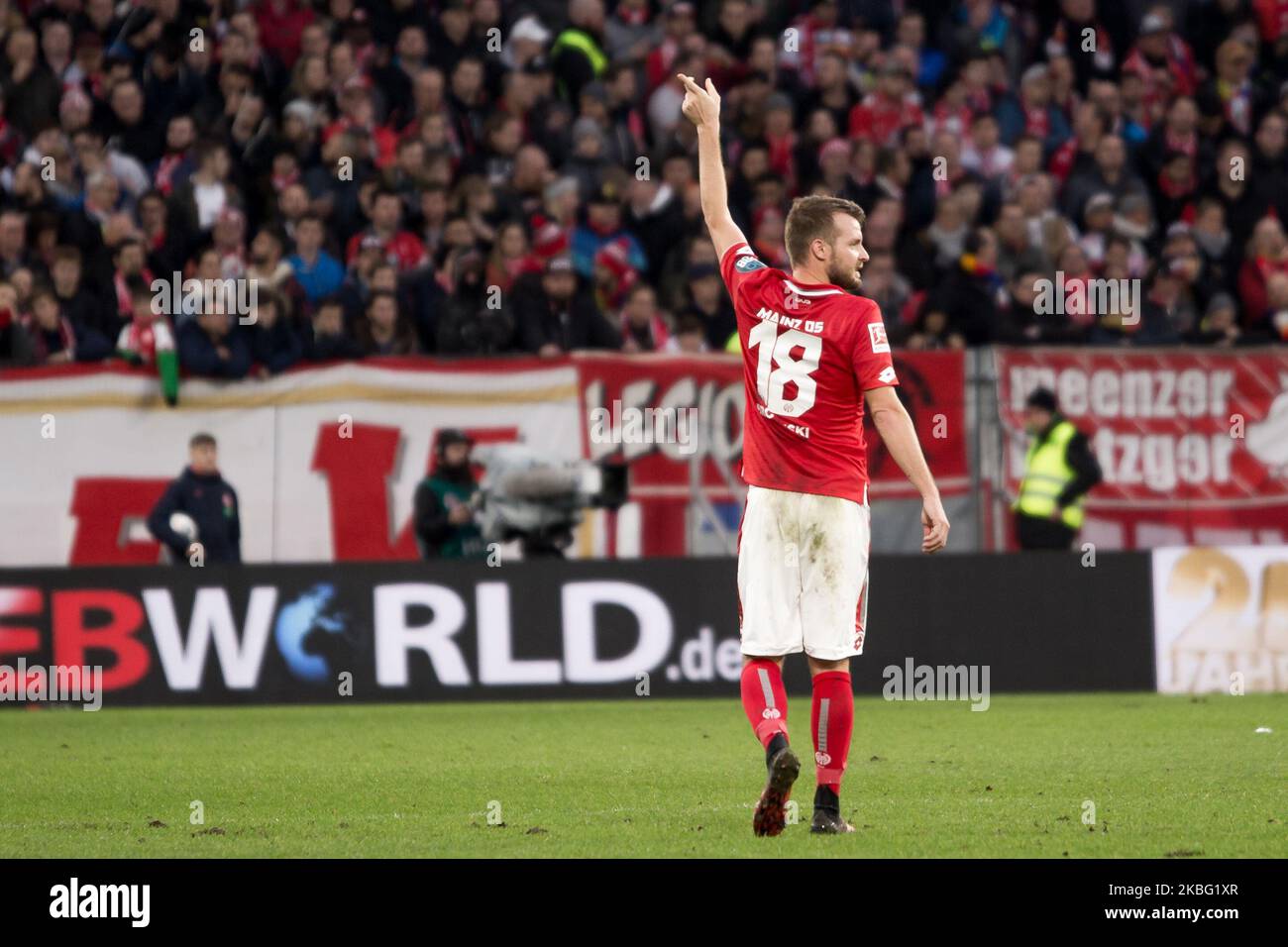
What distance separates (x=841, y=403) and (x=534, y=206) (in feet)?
33.4

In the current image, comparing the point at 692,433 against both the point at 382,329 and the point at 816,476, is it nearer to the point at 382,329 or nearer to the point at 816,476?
the point at 382,329

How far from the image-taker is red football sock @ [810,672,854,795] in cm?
788

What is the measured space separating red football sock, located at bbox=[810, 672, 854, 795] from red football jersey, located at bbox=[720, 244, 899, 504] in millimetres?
684

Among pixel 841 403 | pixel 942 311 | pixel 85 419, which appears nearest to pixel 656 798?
A: pixel 841 403

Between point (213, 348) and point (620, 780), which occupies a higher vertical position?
point (213, 348)

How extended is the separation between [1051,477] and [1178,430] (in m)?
1.04

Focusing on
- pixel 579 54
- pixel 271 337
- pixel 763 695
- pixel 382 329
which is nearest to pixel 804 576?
pixel 763 695

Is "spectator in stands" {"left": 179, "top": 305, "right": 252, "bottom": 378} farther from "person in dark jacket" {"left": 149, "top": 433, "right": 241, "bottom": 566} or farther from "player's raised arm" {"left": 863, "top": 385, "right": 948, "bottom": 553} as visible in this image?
"player's raised arm" {"left": 863, "top": 385, "right": 948, "bottom": 553}

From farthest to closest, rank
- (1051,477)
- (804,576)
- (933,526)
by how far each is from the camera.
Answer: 1. (1051,477)
2. (804,576)
3. (933,526)

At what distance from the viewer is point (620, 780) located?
9.95 metres

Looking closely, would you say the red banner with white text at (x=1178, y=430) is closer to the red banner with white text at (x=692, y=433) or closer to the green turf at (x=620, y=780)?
the red banner with white text at (x=692, y=433)

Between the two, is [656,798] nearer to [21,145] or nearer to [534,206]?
[534,206]

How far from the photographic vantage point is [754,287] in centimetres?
806

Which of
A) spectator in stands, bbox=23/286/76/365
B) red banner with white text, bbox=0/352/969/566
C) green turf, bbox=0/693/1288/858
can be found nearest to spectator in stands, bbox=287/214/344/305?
red banner with white text, bbox=0/352/969/566
